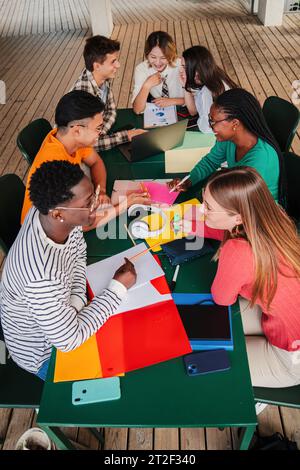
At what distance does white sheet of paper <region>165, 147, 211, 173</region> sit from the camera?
2.30 m

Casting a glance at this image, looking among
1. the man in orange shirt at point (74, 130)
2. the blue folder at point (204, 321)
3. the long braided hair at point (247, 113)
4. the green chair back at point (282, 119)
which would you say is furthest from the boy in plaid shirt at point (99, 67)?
the blue folder at point (204, 321)

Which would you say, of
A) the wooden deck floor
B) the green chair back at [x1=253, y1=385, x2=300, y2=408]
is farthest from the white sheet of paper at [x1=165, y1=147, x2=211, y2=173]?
the wooden deck floor

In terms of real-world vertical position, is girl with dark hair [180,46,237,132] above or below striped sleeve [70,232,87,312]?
above

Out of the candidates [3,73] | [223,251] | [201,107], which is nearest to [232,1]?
[3,73]

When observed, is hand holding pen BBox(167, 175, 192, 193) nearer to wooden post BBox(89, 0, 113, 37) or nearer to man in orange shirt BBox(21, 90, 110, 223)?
man in orange shirt BBox(21, 90, 110, 223)

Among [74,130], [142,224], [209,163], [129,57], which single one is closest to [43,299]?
[142,224]

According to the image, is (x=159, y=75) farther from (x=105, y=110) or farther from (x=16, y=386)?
(x=16, y=386)

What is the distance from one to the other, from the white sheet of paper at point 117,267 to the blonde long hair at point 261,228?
0.42 meters

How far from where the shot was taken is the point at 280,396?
149 cm

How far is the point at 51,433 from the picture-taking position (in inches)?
52.6

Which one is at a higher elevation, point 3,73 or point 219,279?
point 3,73

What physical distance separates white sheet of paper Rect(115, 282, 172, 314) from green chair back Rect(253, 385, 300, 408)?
0.53 meters
